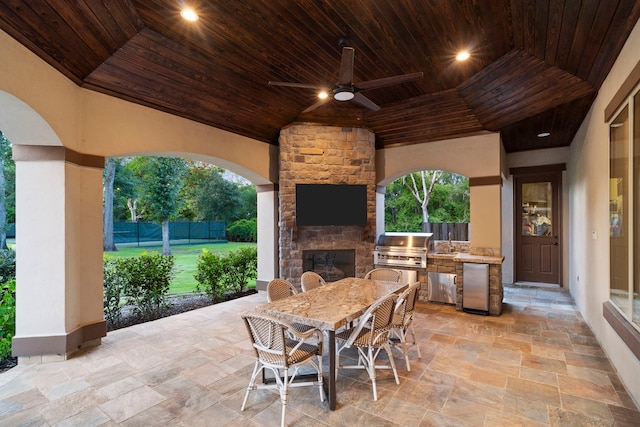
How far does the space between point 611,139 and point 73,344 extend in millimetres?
6166

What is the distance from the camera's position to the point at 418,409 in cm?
243

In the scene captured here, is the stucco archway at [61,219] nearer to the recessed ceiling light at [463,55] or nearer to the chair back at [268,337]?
the chair back at [268,337]

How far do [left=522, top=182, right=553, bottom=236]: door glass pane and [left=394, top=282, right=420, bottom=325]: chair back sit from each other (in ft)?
18.0

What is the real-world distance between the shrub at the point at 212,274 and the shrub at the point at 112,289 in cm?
140

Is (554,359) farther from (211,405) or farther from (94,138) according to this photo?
(94,138)

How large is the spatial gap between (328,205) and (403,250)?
1644 mm

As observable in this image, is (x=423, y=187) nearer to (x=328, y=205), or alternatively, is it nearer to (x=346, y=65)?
(x=328, y=205)

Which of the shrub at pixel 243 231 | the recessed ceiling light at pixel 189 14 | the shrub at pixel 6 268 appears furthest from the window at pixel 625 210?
the shrub at pixel 243 231

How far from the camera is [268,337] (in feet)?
7.50

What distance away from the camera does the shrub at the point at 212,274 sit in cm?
588

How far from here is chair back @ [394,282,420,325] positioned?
2.97 m


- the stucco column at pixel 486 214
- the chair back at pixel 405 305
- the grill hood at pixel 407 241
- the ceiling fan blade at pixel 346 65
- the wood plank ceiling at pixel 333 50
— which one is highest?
the wood plank ceiling at pixel 333 50

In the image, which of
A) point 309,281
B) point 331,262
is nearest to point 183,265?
point 331,262

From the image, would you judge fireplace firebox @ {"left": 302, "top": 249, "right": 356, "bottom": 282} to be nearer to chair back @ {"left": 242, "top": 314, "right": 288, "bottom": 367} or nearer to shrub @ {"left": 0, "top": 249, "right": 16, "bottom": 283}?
chair back @ {"left": 242, "top": 314, "right": 288, "bottom": 367}
